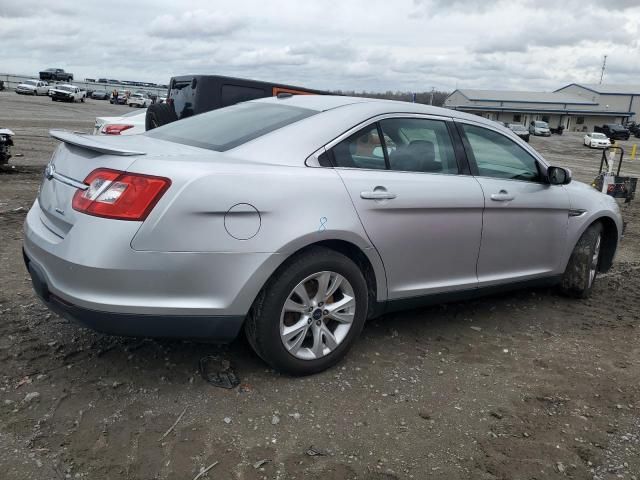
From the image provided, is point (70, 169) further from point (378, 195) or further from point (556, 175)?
point (556, 175)

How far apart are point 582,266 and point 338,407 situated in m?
2.95

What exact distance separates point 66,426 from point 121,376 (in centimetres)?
52

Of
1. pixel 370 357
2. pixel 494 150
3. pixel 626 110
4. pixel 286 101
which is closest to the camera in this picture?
pixel 370 357

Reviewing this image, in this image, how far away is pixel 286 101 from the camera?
400cm

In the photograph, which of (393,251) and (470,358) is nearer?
(393,251)

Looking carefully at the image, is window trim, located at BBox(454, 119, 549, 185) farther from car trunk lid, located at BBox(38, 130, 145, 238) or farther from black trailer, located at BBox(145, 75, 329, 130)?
black trailer, located at BBox(145, 75, 329, 130)

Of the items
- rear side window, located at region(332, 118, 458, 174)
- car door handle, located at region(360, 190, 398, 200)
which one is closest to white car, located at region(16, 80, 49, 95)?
rear side window, located at region(332, 118, 458, 174)

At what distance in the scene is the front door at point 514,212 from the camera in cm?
413

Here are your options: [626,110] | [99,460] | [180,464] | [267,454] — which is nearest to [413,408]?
[267,454]

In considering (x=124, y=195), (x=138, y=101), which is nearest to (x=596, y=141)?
(x=138, y=101)

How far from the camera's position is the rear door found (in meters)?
3.43

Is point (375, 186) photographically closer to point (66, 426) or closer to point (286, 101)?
point (286, 101)

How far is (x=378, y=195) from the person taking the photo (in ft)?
11.2

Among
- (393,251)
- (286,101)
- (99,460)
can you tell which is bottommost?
(99,460)
